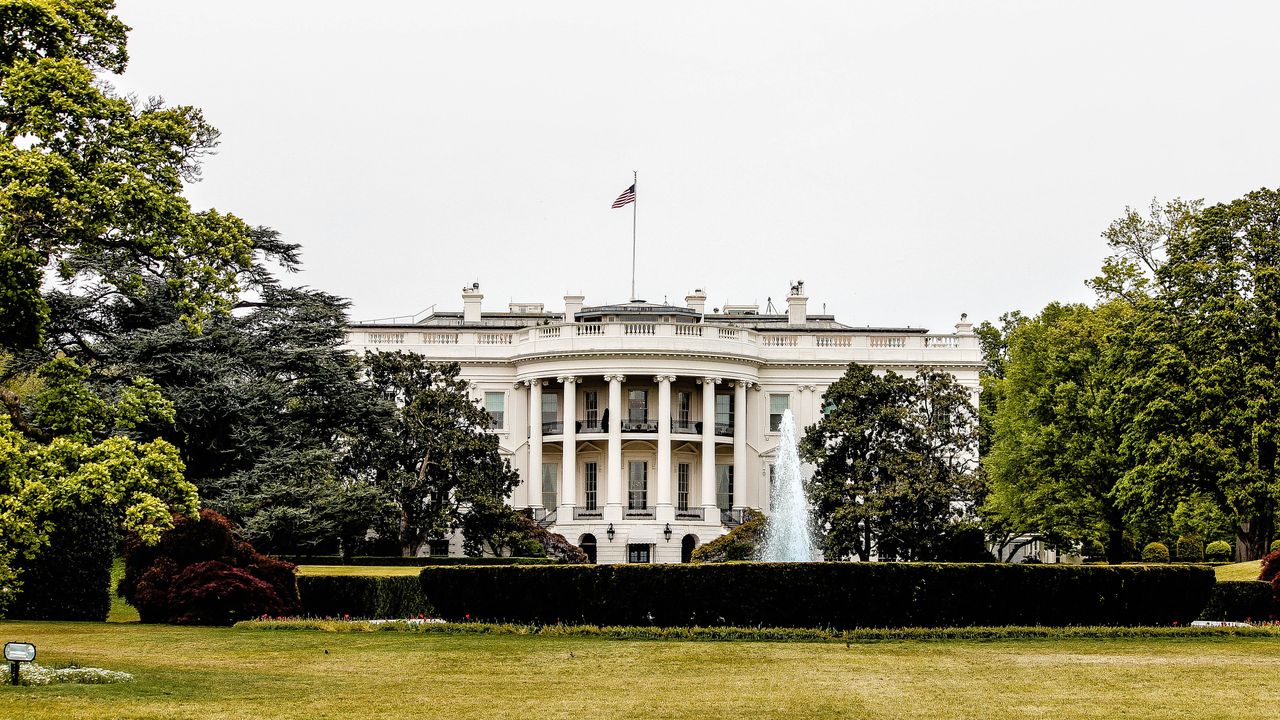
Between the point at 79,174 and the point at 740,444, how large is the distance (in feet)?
149

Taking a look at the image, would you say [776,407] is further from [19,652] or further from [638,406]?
[19,652]

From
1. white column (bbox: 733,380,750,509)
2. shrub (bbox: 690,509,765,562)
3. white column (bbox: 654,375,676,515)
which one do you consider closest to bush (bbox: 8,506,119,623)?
shrub (bbox: 690,509,765,562)

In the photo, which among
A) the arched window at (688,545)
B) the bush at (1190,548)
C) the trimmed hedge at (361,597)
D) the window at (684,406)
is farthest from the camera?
the window at (684,406)

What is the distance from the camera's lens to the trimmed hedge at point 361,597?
30.5 m

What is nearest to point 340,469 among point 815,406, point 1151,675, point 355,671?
point 815,406

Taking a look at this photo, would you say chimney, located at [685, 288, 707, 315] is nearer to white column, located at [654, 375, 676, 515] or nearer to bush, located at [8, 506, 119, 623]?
white column, located at [654, 375, 676, 515]

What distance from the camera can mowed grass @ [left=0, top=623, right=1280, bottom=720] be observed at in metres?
16.5

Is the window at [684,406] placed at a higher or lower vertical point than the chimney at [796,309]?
lower

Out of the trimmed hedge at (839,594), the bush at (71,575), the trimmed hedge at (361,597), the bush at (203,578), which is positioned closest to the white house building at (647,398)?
the trimmed hedge at (361,597)

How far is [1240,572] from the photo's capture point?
1353 inches

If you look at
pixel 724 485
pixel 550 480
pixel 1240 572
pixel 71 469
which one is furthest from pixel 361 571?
pixel 724 485

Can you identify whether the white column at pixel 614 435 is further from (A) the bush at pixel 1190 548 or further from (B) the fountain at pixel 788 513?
(A) the bush at pixel 1190 548

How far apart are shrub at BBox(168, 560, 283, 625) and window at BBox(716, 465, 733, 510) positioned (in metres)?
37.4

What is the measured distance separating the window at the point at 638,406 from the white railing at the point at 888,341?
9.63m
